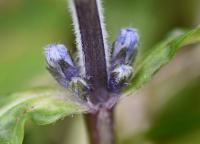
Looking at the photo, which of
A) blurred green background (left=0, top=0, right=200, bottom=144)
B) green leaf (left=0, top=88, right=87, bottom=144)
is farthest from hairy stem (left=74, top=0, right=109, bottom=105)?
blurred green background (left=0, top=0, right=200, bottom=144)

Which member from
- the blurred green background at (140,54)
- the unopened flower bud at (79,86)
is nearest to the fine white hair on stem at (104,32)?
the unopened flower bud at (79,86)

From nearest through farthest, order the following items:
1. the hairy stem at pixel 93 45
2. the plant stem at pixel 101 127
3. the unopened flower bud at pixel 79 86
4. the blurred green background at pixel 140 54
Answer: the hairy stem at pixel 93 45, the unopened flower bud at pixel 79 86, the plant stem at pixel 101 127, the blurred green background at pixel 140 54

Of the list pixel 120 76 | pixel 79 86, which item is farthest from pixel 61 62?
pixel 120 76

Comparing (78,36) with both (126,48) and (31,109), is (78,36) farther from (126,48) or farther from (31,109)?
(31,109)

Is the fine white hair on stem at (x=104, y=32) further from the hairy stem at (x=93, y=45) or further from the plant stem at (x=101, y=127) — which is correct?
the plant stem at (x=101, y=127)

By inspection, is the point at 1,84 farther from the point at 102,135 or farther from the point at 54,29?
the point at 102,135

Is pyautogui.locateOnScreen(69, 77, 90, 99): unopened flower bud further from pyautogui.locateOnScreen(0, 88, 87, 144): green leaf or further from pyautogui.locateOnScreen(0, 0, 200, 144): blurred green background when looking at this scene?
pyautogui.locateOnScreen(0, 0, 200, 144): blurred green background

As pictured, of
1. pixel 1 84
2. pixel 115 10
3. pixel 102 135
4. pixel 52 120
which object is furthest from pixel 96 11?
pixel 115 10
